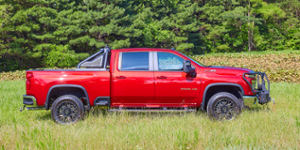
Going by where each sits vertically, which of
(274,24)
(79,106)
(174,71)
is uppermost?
(274,24)

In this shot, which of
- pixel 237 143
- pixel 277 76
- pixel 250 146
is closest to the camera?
pixel 250 146

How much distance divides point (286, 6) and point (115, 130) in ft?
198

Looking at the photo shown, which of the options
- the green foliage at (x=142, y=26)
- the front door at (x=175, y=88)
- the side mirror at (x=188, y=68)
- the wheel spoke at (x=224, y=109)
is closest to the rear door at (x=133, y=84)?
the front door at (x=175, y=88)

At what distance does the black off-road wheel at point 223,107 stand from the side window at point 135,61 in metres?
1.86

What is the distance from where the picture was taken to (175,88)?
6.10m

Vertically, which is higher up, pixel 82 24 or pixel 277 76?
pixel 82 24

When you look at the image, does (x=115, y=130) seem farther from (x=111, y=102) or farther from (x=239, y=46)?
(x=239, y=46)

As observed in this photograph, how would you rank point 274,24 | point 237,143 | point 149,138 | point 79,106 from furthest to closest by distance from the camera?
1. point 274,24
2. point 79,106
3. point 149,138
4. point 237,143

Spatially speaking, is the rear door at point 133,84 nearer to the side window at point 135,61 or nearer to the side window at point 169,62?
the side window at point 135,61

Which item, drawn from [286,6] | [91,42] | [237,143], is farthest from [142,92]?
Answer: [286,6]

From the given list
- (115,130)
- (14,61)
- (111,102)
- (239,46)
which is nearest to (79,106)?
(111,102)

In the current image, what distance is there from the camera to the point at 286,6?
54469 mm

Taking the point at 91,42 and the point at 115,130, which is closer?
the point at 115,130

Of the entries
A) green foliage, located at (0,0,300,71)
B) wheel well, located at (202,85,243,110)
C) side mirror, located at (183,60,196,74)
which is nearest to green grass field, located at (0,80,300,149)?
wheel well, located at (202,85,243,110)
